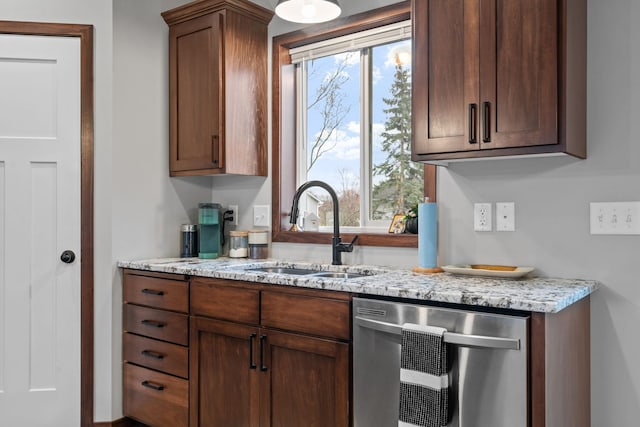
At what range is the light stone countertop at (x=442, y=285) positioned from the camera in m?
1.59

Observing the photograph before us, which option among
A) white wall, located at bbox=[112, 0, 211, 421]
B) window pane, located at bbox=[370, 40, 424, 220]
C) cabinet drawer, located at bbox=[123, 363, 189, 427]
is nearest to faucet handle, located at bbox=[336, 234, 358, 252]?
window pane, located at bbox=[370, 40, 424, 220]

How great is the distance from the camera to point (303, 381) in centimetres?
205

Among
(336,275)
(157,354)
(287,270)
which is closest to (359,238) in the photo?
(336,275)

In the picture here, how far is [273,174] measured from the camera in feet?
9.97

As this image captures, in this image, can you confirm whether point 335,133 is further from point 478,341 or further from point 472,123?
point 478,341

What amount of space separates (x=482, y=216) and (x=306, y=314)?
858mm

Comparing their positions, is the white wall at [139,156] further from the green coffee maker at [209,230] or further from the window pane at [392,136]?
the window pane at [392,136]

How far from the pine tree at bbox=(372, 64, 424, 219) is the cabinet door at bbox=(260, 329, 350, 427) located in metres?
0.96

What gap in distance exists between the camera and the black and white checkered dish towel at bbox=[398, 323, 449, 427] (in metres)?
1.63

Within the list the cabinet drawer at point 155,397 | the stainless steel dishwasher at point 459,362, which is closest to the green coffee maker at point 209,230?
the cabinet drawer at point 155,397

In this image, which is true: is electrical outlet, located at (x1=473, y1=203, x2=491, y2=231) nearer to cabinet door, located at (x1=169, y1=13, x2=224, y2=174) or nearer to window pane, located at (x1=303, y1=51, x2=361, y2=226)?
window pane, located at (x1=303, y1=51, x2=361, y2=226)

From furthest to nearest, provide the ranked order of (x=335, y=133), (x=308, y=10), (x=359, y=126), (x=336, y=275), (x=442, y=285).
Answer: (x=335, y=133), (x=359, y=126), (x=336, y=275), (x=308, y=10), (x=442, y=285)

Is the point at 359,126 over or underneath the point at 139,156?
over

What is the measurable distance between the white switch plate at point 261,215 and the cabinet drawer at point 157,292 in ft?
2.26
